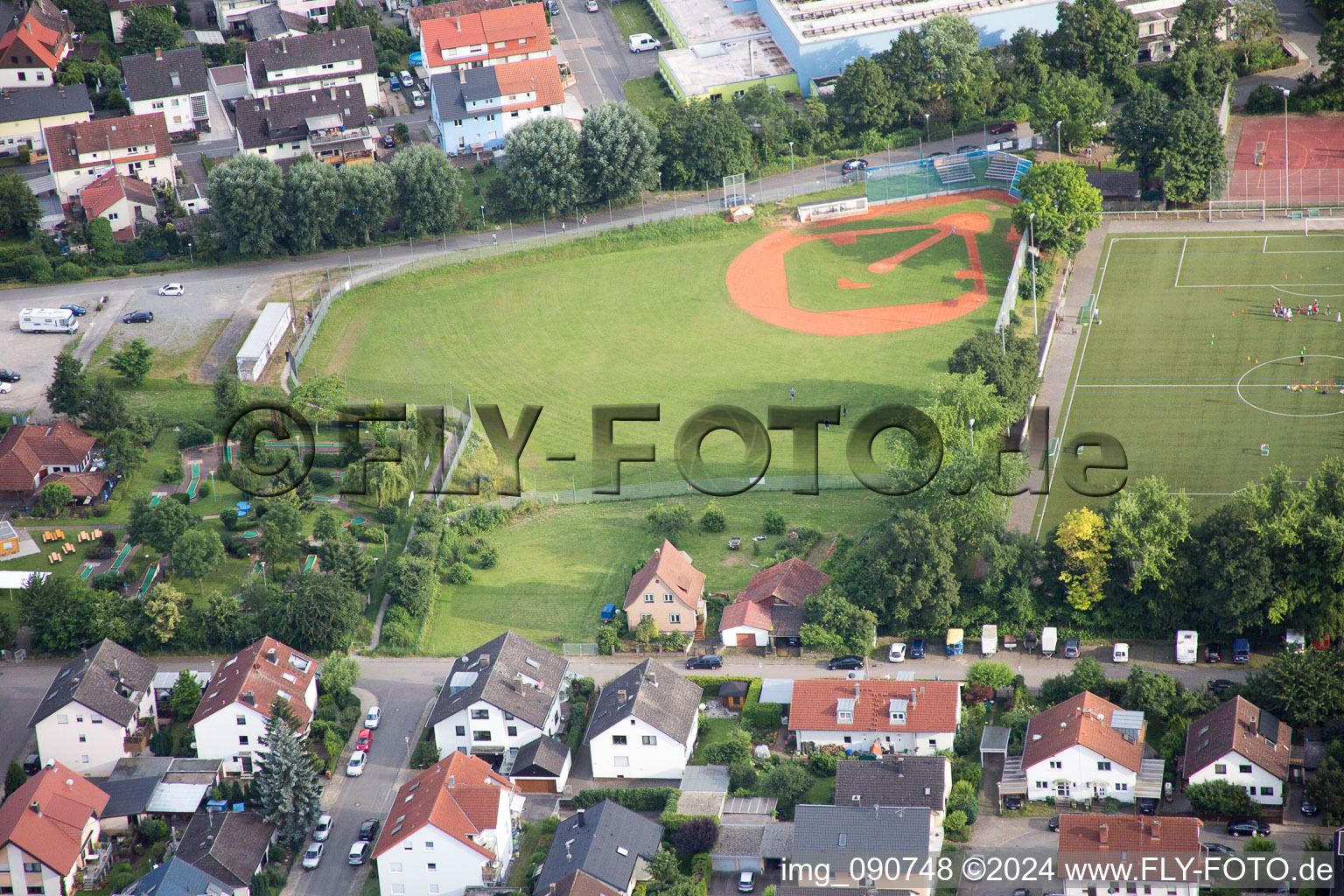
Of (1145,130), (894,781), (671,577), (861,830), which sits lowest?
(894,781)

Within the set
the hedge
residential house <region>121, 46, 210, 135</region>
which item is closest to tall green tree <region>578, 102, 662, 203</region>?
residential house <region>121, 46, 210, 135</region>

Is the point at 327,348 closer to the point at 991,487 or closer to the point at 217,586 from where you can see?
the point at 217,586

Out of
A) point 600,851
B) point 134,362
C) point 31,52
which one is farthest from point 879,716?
point 31,52

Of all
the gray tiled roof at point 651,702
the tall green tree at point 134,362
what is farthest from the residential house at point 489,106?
the gray tiled roof at point 651,702

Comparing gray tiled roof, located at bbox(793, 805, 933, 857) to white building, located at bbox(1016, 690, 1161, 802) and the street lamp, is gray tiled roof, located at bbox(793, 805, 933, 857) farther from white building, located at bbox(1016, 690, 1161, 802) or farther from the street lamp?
the street lamp

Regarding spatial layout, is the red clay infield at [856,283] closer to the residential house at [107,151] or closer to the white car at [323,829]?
the residential house at [107,151]

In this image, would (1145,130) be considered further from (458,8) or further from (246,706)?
(246,706)
